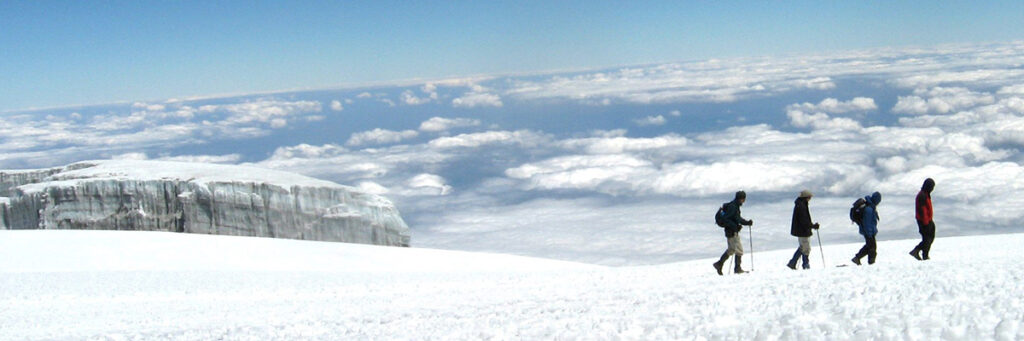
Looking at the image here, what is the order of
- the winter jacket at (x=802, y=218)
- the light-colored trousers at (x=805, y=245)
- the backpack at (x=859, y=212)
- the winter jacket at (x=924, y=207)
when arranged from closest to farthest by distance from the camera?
1. the winter jacket at (x=924, y=207)
2. the winter jacket at (x=802, y=218)
3. the light-colored trousers at (x=805, y=245)
4. the backpack at (x=859, y=212)

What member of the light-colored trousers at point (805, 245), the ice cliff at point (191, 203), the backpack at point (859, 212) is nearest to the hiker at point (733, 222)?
the light-colored trousers at point (805, 245)

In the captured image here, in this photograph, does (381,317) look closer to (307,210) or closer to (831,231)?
(307,210)

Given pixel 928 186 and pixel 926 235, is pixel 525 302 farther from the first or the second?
pixel 926 235

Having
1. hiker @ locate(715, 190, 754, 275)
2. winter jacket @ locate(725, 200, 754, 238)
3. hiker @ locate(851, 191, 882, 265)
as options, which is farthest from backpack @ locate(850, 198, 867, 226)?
winter jacket @ locate(725, 200, 754, 238)

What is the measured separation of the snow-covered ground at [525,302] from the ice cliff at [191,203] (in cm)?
1561

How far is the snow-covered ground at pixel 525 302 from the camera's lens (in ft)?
19.6

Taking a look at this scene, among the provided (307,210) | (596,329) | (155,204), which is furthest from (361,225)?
(596,329)

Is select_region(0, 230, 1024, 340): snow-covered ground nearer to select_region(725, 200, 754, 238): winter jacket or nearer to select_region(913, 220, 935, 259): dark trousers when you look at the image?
select_region(913, 220, 935, 259): dark trousers

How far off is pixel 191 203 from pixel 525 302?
3133cm

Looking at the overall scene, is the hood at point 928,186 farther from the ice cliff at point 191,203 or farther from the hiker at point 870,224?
the ice cliff at point 191,203

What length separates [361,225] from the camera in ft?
126

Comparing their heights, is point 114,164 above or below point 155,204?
above

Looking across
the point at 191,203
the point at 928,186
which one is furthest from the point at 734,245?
the point at 191,203

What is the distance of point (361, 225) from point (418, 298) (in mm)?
27831
